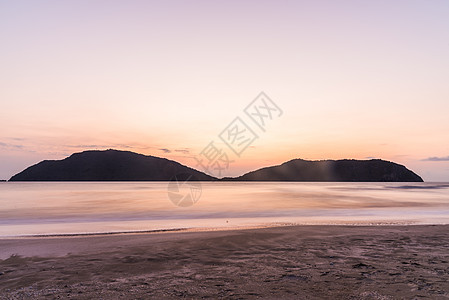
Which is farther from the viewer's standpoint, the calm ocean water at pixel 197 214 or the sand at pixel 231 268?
the calm ocean water at pixel 197 214

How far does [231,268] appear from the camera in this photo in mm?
8141

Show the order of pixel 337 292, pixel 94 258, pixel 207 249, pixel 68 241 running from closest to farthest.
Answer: pixel 337 292
pixel 94 258
pixel 207 249
pixel 68 241

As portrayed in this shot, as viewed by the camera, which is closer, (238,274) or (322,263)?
(238,274)

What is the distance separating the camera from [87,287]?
22.1ft

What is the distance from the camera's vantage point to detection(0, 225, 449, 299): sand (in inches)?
252

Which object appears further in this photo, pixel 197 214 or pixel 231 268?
pixel 197 214

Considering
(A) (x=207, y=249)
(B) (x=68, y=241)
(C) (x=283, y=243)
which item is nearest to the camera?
(A) (x=207, y=249)

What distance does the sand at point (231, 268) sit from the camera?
6.40 meters

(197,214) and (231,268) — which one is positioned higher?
(231,268)

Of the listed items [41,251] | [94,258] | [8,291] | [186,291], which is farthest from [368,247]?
[41,251]

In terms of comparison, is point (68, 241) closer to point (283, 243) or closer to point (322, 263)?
point (283, 243)

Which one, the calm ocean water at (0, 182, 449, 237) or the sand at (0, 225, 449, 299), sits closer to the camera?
the sand at (0, 225, 449, 299)

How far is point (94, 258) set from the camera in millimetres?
9367

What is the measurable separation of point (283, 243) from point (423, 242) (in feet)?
16.3
